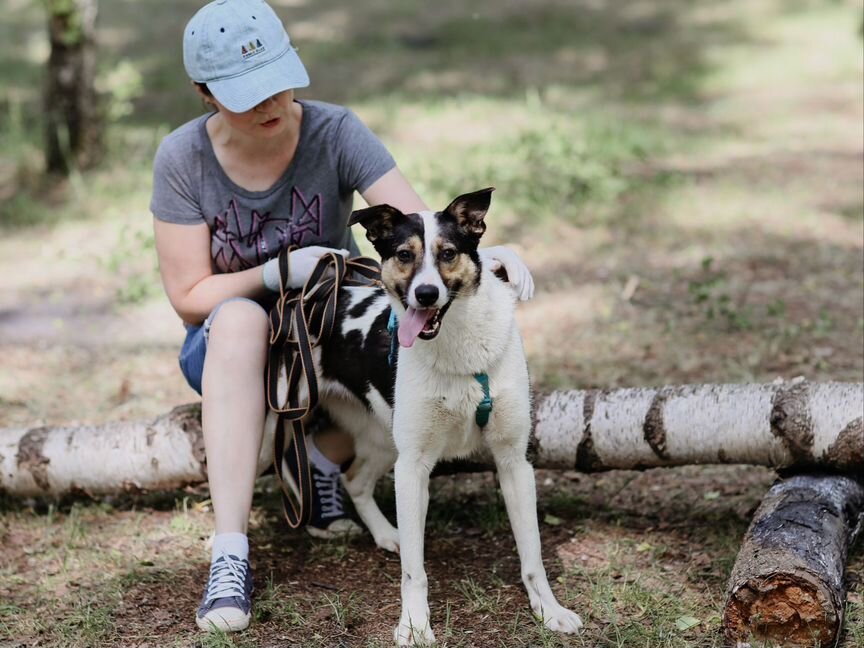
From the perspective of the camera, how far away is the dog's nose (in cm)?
296

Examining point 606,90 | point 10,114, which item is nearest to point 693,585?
point 606,90

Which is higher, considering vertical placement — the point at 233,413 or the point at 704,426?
the point at 233,413

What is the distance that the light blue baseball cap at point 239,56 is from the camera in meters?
3.43

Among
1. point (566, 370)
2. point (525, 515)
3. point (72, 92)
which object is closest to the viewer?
point (525, 515)

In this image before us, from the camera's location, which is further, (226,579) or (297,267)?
(297,267)

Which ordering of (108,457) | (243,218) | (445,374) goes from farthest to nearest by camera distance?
(108,457) < (243,218) < (445,374)

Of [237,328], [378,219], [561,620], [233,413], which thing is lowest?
[561,620]

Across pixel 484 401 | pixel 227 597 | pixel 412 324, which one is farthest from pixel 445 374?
pixel 227 597

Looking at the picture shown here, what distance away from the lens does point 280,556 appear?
12.7ft

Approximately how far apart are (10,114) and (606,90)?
5696 mm

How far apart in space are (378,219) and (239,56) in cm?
80

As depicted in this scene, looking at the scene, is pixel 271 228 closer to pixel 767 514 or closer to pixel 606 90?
pixel 767 514

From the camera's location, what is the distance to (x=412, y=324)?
303 centimetres

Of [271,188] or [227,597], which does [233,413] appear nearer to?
[227,597]
